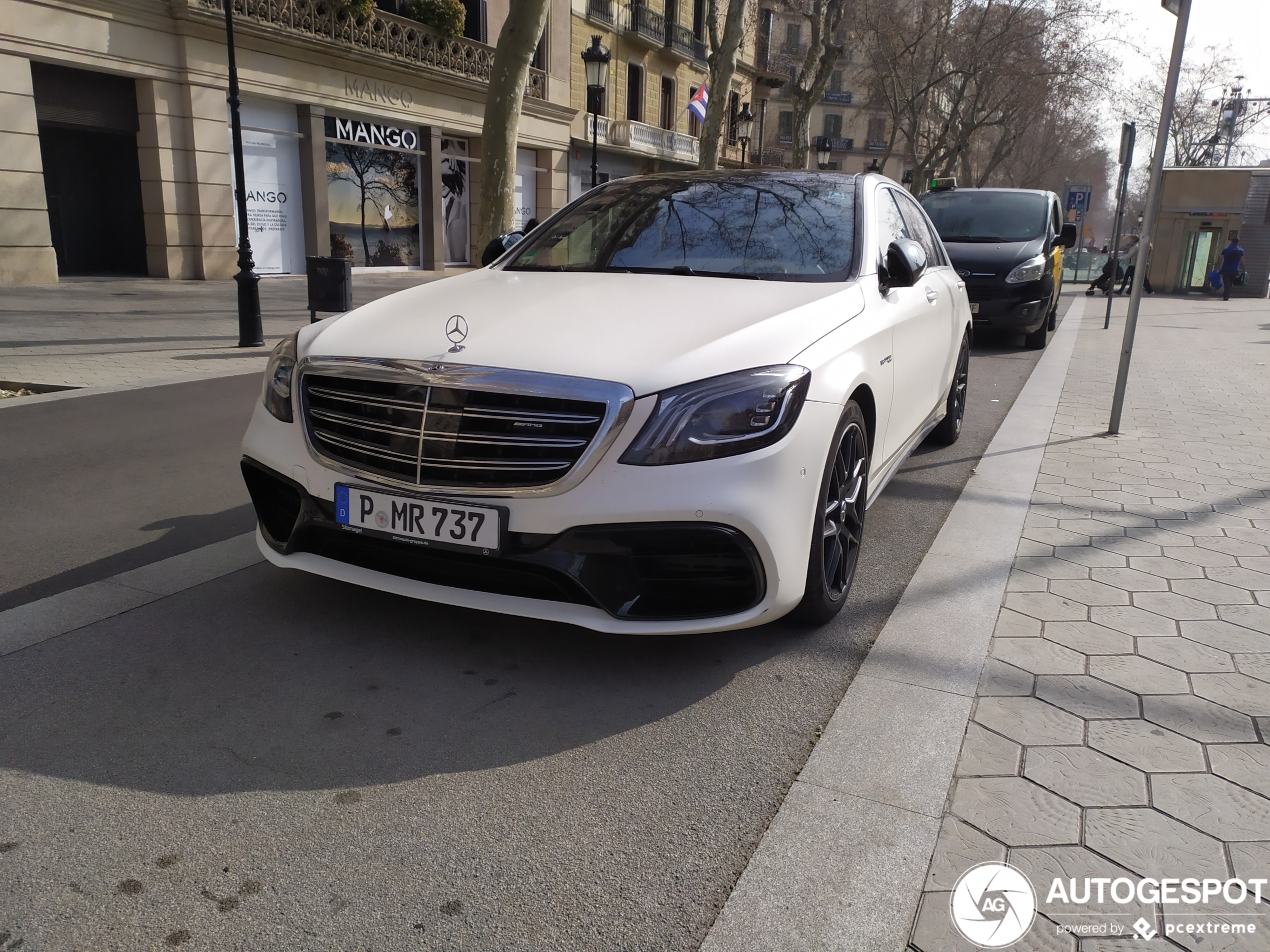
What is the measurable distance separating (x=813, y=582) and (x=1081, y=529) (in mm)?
2092

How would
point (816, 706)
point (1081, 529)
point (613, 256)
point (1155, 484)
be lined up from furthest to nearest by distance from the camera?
point (1155, 484) < point (1081, 529) < point (613, 256) < point (816, 706)

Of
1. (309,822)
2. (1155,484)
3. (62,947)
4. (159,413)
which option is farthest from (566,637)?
(159,413)

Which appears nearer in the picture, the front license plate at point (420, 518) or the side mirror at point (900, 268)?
the front license plate at point (420, 518)

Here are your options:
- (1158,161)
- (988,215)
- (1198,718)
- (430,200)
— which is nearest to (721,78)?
(430,200)

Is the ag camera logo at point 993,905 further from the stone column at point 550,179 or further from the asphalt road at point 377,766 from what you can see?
the stone column at point 550,179

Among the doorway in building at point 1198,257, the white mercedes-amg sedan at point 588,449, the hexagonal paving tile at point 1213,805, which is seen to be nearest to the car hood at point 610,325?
the white mercedes-amg sedan at point 588,449

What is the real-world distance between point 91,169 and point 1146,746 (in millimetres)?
19879

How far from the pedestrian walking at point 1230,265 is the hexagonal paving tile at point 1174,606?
28424mm

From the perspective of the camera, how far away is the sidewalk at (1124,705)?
2072mm

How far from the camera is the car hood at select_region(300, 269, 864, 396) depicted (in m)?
2.73

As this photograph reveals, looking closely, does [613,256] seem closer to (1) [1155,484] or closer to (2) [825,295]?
(2) [825,295]

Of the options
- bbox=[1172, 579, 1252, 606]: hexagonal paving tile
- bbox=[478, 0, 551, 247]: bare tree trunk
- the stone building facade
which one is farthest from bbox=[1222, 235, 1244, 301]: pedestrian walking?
bbox=[1172, 579, 1252, 606]: hexagonal paving tile

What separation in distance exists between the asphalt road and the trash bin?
818cm

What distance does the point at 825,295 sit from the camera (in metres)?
3.38
